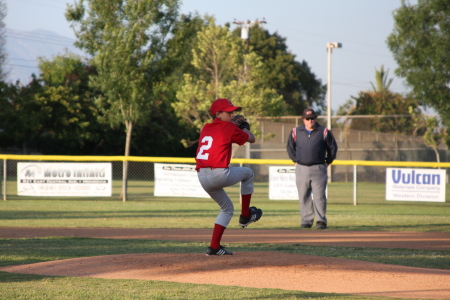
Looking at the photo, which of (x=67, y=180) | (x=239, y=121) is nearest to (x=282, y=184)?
(x=67, y=180)

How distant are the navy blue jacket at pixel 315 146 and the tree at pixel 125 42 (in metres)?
9.03

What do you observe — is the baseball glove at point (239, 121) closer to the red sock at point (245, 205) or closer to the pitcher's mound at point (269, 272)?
the red sock at point (245, 205)

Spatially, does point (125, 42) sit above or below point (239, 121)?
above

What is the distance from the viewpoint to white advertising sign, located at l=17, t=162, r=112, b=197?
17.3m

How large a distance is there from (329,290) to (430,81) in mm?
24298

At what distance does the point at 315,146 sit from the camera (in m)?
10.2

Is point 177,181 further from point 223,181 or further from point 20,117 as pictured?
point 20,117

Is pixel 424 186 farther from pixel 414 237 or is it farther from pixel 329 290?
pixel 329 290

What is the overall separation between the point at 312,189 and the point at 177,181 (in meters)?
7.74

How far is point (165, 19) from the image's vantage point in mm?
18859

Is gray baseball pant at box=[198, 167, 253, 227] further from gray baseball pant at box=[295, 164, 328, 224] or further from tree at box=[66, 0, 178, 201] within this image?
tree at box=[66, 0, 178, 201]

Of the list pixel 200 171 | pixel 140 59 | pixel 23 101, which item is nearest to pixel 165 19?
pixel 140 59

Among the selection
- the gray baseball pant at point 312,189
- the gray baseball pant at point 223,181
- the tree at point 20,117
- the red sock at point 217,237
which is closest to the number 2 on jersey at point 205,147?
the gray baseball pant at point 223,181

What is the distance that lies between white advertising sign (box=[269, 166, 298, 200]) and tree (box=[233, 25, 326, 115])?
40679 mm
